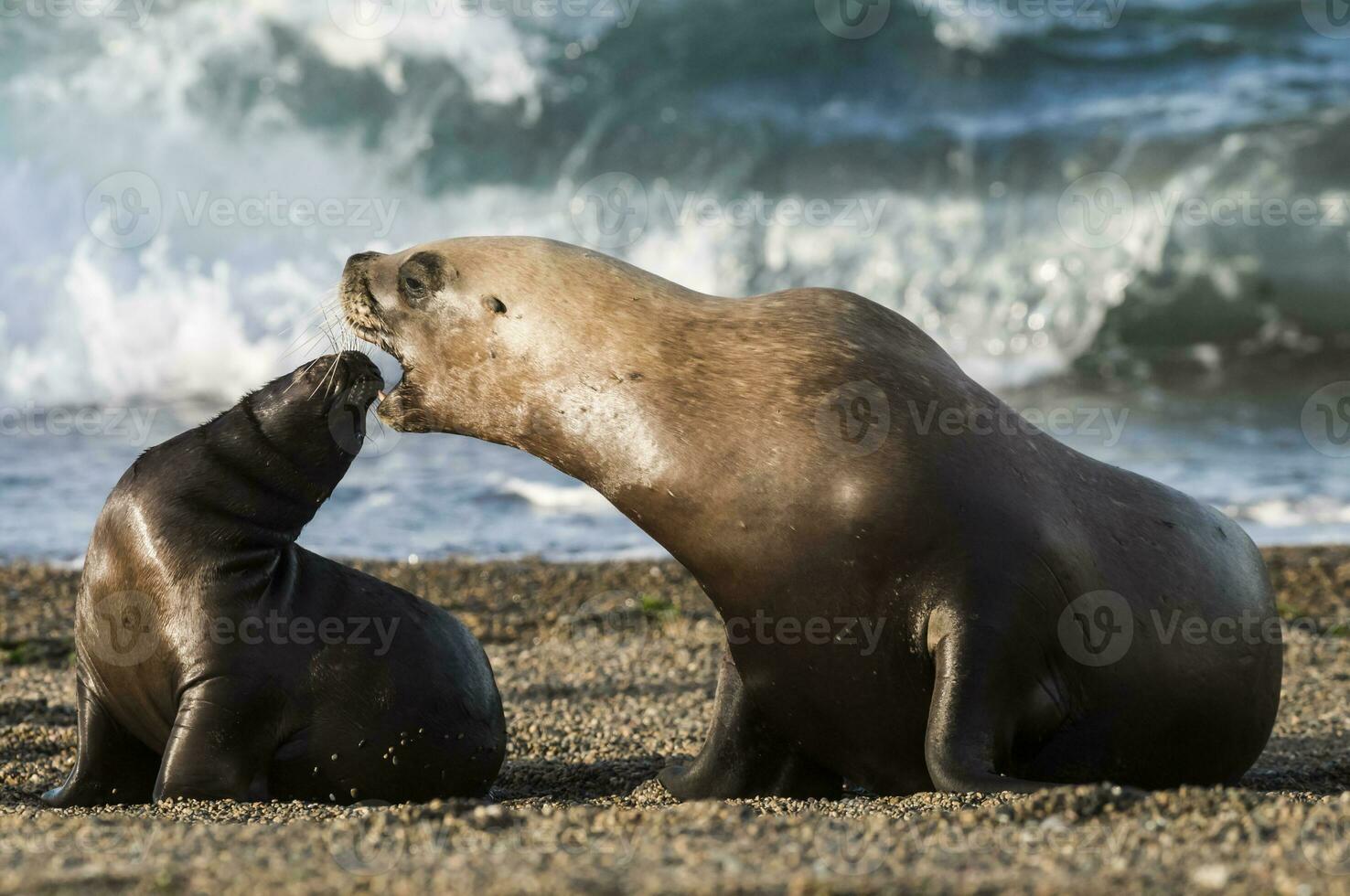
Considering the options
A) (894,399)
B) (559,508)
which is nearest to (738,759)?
(894,399)

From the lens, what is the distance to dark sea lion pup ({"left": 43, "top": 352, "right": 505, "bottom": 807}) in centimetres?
533

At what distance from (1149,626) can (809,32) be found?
67.4ft

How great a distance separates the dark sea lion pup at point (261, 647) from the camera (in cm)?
533
